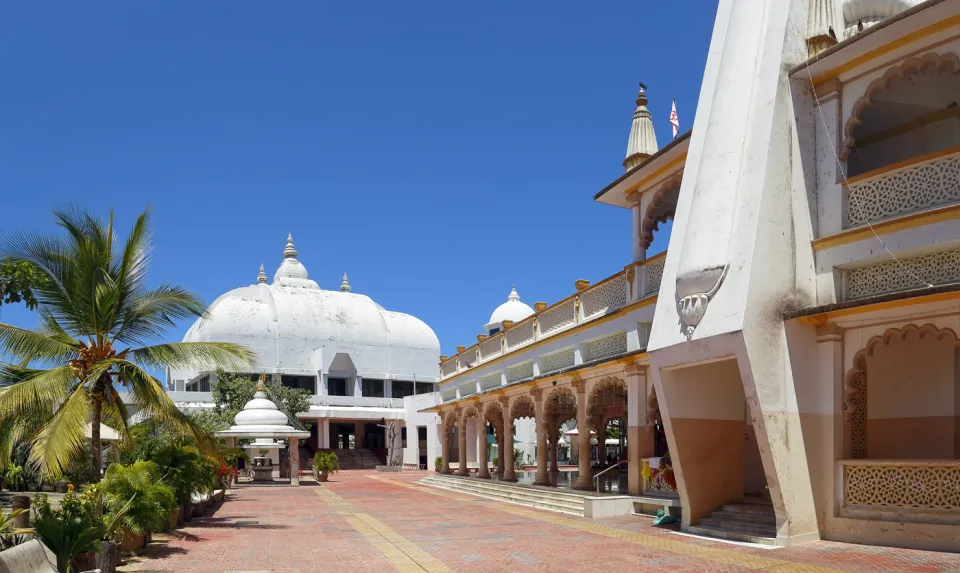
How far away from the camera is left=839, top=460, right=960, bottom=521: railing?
11.1 meters

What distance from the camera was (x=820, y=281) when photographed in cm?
1291

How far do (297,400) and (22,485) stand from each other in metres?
22.7

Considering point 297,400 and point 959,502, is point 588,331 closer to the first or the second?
point 959,502

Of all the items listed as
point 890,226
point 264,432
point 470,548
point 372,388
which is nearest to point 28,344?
point 470,548

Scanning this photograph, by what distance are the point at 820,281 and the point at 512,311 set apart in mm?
40291

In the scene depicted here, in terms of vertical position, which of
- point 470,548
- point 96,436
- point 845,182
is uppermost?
point 845,182

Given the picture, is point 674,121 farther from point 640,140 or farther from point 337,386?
point 337,386

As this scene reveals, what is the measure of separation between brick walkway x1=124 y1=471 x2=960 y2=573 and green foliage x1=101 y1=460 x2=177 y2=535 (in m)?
0.56

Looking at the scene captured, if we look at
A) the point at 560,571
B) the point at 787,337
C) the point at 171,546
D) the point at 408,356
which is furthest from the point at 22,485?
the point at 408,356

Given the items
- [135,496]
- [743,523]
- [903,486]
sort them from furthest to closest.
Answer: [743,523] < [135,496] < [903,486]

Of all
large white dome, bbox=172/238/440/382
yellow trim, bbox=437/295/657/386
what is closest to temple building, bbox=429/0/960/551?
yellow trim, bbox=437/295/657/386

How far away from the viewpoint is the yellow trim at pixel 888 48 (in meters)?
11.3

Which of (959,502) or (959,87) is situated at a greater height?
(959,87)

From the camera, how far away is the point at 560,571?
11.0m
